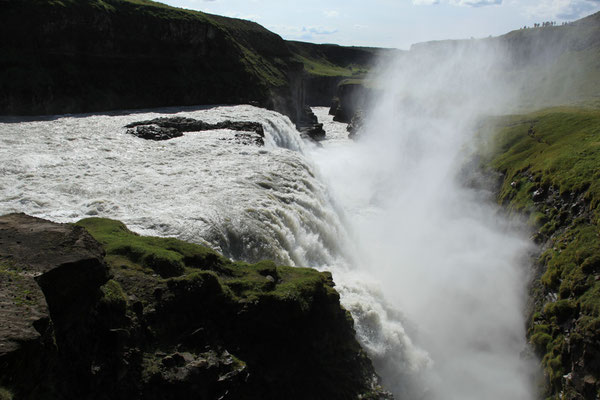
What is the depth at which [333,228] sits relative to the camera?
25516 mm

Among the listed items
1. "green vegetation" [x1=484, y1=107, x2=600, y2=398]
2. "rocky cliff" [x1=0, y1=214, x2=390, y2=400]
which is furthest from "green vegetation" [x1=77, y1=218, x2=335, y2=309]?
"green vegetation" [x1=484, y1=107, x2=600, y2=398]

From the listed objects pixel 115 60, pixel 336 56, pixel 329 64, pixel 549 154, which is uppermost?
pixel 336 56

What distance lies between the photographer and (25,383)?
6.67 meters

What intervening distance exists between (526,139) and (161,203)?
3235 cm

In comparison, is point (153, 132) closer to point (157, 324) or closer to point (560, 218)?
point (157, 324)

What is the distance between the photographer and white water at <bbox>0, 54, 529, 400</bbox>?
18984mm

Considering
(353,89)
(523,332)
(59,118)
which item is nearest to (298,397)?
(523,332)

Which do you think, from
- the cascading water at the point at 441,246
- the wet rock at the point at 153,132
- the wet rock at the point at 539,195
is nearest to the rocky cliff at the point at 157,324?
the cascading water at the point at 441,246

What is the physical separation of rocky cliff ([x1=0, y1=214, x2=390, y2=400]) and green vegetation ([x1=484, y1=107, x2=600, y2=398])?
8975 mm

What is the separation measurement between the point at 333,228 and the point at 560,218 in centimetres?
1244

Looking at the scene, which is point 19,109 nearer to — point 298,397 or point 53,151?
point 53,151

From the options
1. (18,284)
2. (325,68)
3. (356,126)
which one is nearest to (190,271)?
(18,284)

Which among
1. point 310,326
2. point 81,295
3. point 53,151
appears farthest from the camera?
point 53,151

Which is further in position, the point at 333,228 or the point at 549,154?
the point at 549,154
